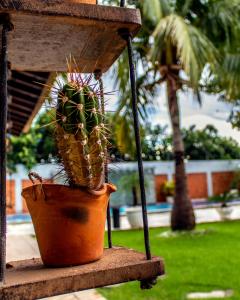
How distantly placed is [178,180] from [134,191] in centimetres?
922

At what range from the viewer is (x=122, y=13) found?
0.91 metres

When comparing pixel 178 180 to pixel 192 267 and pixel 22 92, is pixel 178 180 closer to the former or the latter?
pixel 192 267

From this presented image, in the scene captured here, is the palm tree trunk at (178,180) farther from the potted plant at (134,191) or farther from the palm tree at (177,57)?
the potted plant at (134,191)

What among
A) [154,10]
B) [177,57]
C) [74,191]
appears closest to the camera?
[74,191]

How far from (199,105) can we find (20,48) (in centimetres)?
715

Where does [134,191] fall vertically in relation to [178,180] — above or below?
above

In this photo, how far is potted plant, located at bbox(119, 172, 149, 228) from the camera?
9.51 metres

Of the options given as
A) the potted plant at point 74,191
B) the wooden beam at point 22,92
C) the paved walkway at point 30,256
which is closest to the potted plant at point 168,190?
the paved walkway at point 30,256

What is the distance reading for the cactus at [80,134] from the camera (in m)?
0.93

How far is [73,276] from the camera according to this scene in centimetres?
78

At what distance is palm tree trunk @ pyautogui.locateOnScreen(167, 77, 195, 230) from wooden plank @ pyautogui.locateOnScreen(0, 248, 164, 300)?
21.9 feet

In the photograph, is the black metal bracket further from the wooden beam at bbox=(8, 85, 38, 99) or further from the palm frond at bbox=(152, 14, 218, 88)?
the palm frond at bbox=(152, 14, 218, 88)

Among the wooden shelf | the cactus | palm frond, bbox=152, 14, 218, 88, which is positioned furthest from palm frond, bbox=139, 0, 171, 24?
the cactus

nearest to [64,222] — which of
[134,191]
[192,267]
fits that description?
[192,267]
